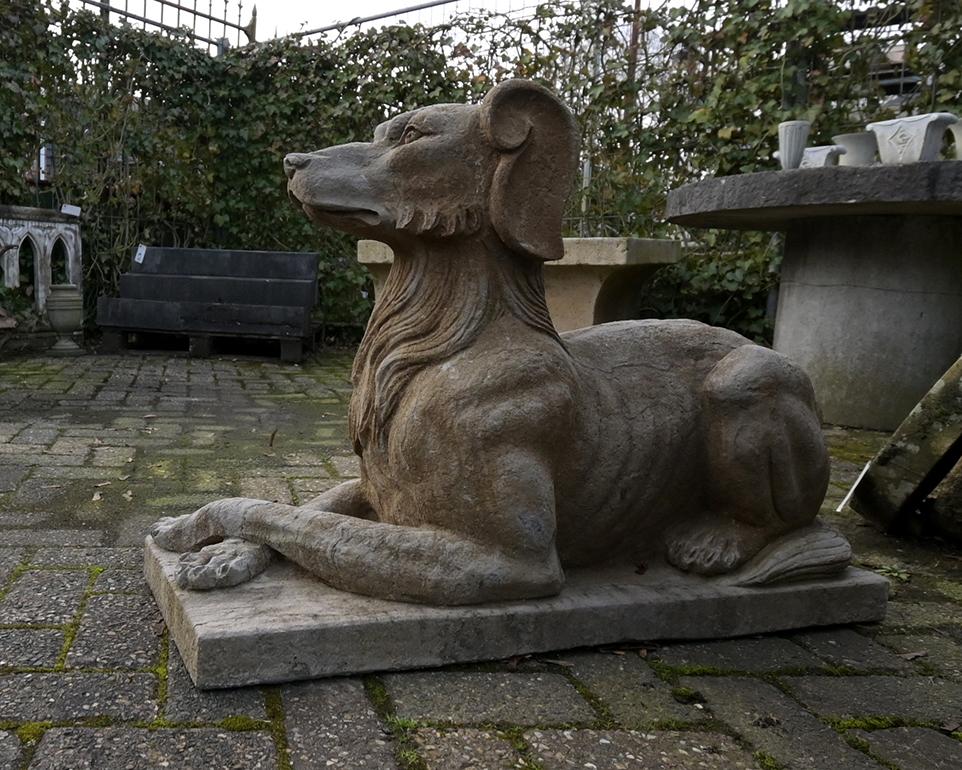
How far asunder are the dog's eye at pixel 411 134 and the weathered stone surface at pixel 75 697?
1446mm

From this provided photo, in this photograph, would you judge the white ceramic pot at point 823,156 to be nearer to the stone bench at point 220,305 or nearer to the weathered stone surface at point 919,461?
the weathered stone surface at point 919,461

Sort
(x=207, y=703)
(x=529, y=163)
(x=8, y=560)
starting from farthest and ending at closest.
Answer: (x=8, y=560) < (x=529, y=163) < (x=207, y=703)

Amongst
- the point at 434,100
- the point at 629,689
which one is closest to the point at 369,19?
the point at 434,100

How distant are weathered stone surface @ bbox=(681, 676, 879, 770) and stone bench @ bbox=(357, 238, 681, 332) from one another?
162 inches

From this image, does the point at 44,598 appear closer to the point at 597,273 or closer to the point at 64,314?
the point at 597,273

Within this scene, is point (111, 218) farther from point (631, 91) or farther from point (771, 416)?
point (771, 416)

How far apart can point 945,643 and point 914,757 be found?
2.60 feet

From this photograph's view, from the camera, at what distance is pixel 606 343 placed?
2.65 metres

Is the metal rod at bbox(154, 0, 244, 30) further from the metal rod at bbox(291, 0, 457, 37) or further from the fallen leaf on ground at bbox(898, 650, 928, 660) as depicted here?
the fallen leaf on ground at bbox(898, 650, 928, 660)

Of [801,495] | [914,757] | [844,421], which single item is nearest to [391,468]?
[801,495]

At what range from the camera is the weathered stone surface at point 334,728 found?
1815 millimetres

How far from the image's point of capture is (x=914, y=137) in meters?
4.72

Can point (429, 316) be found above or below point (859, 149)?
below

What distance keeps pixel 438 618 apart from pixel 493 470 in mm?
380
